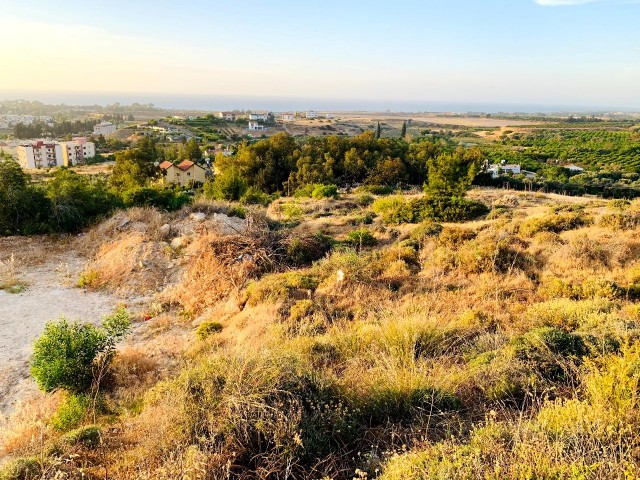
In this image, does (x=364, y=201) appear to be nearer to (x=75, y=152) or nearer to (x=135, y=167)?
(x=135, y=167)

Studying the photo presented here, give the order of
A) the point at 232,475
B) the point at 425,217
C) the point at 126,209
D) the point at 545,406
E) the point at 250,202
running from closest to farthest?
the point at 232,475 → the point at 545,406 → the point at 126,209 → the point at 425,217 → the point at 250,202

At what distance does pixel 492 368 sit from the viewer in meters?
4.02

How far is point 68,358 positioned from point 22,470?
2127 mm

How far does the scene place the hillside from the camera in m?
2.88

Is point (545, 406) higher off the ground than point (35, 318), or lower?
higher

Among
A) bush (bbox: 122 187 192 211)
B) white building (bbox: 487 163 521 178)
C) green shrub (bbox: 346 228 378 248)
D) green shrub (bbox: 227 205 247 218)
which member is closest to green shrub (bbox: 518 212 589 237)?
green shrub (bbox: 346 228 378 248)

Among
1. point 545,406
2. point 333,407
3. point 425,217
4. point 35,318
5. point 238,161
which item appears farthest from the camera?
point 238,161

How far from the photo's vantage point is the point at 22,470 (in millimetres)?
3121

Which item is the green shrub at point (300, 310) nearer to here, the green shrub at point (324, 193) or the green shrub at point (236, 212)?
the green shrub at point (236, 212)

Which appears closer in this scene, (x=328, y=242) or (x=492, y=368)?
(x=492, y=368)

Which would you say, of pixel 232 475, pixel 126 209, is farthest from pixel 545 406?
pixel 126 209

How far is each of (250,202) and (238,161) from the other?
10621mm

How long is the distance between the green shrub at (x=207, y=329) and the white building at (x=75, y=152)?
6673cm

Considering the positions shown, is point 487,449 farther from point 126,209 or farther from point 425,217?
point 126,209
